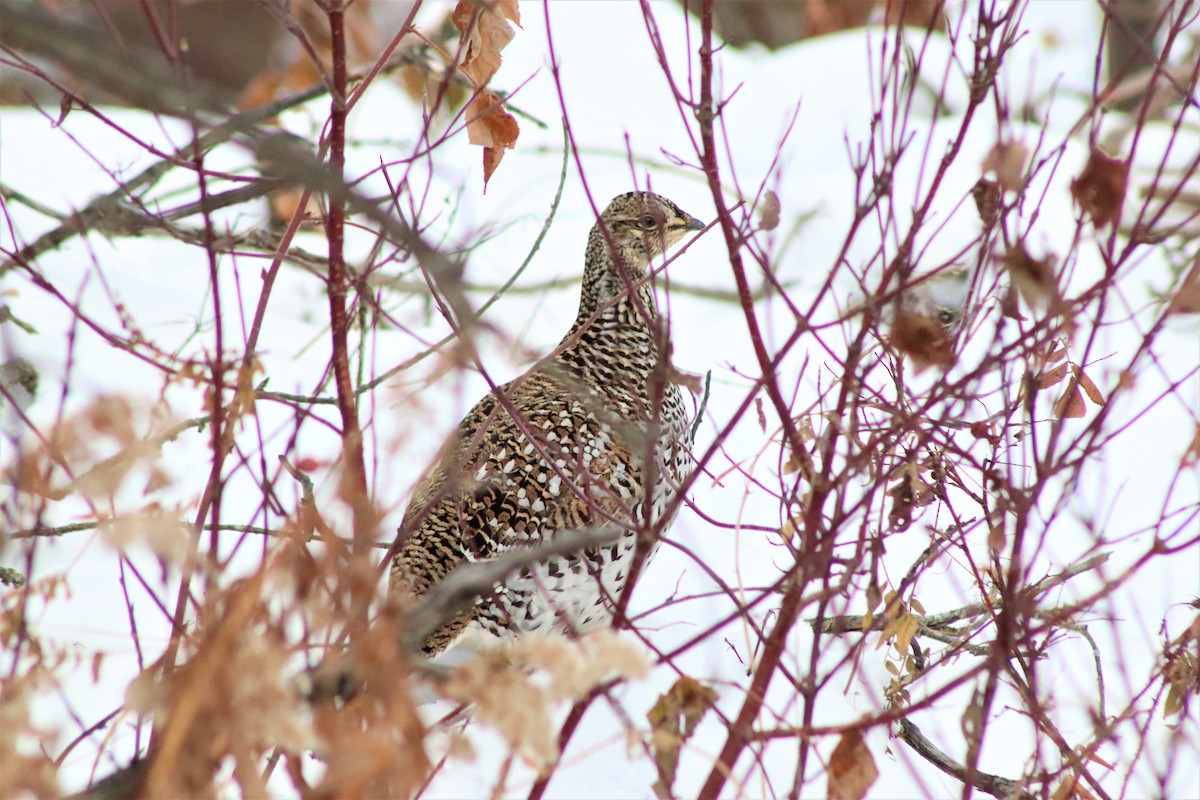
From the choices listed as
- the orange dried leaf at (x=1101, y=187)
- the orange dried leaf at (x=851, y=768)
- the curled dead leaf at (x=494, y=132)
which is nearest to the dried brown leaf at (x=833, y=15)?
the curled dead leaf at (x=494, y=132)

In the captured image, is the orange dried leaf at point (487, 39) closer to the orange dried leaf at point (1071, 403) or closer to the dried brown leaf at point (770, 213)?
the dried brown leaf at point (770, 213)

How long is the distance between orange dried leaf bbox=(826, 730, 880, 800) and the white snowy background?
0.10 metres

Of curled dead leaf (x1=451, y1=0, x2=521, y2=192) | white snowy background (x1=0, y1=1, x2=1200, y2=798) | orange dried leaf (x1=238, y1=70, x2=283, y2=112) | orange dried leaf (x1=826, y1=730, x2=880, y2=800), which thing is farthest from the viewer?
orange dried leaf (x1=238, y1=70, x2=283, y2=112)

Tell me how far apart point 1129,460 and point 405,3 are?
8.64 metres

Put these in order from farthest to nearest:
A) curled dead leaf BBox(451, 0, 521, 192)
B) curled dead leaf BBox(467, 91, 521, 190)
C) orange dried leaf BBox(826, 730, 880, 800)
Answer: curled dead leaf BBox(467, 91, 521, 190), curled dead leaf BBox(451, 0, 521, 192), orange dried leaf BBox(826, 730, 880, 800)

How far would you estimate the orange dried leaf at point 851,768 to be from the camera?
1.90 m

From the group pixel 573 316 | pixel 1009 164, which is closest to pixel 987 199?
pixel 1009 164

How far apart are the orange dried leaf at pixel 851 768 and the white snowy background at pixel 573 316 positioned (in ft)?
0.32

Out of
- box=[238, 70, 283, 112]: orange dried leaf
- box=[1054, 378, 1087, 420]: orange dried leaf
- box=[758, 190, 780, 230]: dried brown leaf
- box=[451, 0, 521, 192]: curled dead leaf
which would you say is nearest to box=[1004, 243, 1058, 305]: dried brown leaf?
box=[758, 190, 780, 230]: dried brown leaf

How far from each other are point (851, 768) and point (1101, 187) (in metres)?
0.96

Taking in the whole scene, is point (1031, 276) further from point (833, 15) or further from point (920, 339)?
point (833, 15)

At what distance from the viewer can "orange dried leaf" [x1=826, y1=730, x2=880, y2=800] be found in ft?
6.23

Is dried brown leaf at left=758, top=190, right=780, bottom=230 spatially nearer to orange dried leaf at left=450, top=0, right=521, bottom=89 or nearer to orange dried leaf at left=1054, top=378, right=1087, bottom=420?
orange dried leaf at left=450, top=0, right=521, bottom=89

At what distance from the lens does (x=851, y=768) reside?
1915mm
